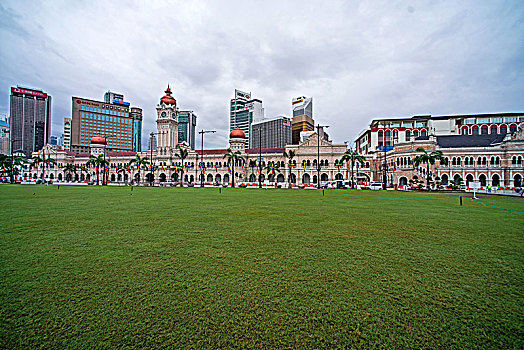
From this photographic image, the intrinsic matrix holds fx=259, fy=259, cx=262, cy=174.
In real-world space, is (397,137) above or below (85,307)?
above

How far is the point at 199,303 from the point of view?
3.56 m

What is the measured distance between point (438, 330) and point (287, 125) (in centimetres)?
13773

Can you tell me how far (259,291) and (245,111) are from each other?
158m

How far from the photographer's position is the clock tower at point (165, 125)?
267ft

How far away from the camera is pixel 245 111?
512 ft

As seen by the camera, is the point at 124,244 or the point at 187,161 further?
the point at 187,161

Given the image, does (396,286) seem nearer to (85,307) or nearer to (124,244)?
(85,307)

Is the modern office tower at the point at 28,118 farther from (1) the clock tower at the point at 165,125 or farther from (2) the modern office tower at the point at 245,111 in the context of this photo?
(1) the clock tower at the point at 165,125

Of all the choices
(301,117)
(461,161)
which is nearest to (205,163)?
(461,161)

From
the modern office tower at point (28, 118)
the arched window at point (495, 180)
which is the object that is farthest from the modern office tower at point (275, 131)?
the modern office tower at point (28, 118)

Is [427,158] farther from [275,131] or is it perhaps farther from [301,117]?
[301,117]

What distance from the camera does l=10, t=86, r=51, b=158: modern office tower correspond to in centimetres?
15212

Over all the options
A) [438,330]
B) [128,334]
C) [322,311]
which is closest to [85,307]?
[128,334]

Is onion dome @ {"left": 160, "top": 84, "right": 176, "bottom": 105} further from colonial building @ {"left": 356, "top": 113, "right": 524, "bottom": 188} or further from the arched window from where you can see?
the arched window
